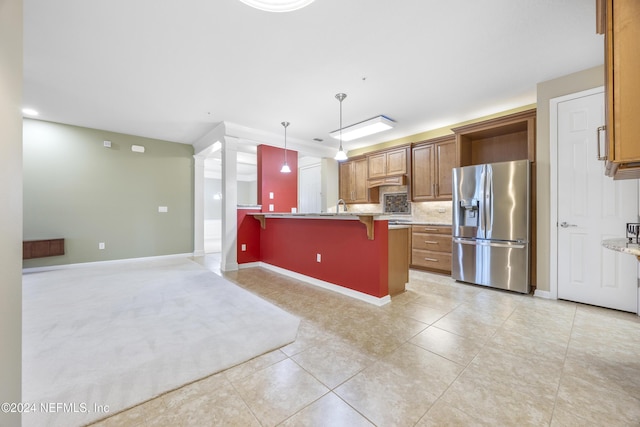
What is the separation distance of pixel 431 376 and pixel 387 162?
13.8 feet

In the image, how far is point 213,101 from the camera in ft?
11.9

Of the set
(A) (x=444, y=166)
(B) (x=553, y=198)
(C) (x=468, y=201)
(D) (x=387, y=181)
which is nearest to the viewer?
(B) (x=553, y=198)

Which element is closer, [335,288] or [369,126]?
Answer: [335,288]

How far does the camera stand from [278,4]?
1.91 meters

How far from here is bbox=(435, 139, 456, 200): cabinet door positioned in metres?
4.25

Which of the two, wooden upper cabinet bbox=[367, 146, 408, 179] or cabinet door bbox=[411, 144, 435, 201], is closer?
cabinet door bbox=[411, 144, 435, 201]

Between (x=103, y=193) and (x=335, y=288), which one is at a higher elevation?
(x=103, y=193)

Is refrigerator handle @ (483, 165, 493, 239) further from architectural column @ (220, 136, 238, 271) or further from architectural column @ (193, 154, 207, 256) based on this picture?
architectural column @ (193, 154, 207, 256)

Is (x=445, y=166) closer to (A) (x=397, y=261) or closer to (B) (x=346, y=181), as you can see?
(A) (x=397, y=261)

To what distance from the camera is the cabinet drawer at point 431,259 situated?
4059 millimetres

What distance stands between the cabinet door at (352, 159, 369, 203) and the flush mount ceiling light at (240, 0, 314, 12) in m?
3.94

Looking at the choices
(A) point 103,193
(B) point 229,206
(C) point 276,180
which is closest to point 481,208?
(C) point 276,180

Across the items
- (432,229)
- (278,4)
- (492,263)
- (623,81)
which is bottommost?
(492,263)

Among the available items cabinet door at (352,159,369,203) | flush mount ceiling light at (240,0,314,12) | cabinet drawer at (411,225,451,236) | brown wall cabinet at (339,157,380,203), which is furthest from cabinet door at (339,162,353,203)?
flush mount ceiling light at (240,0,314,12)
